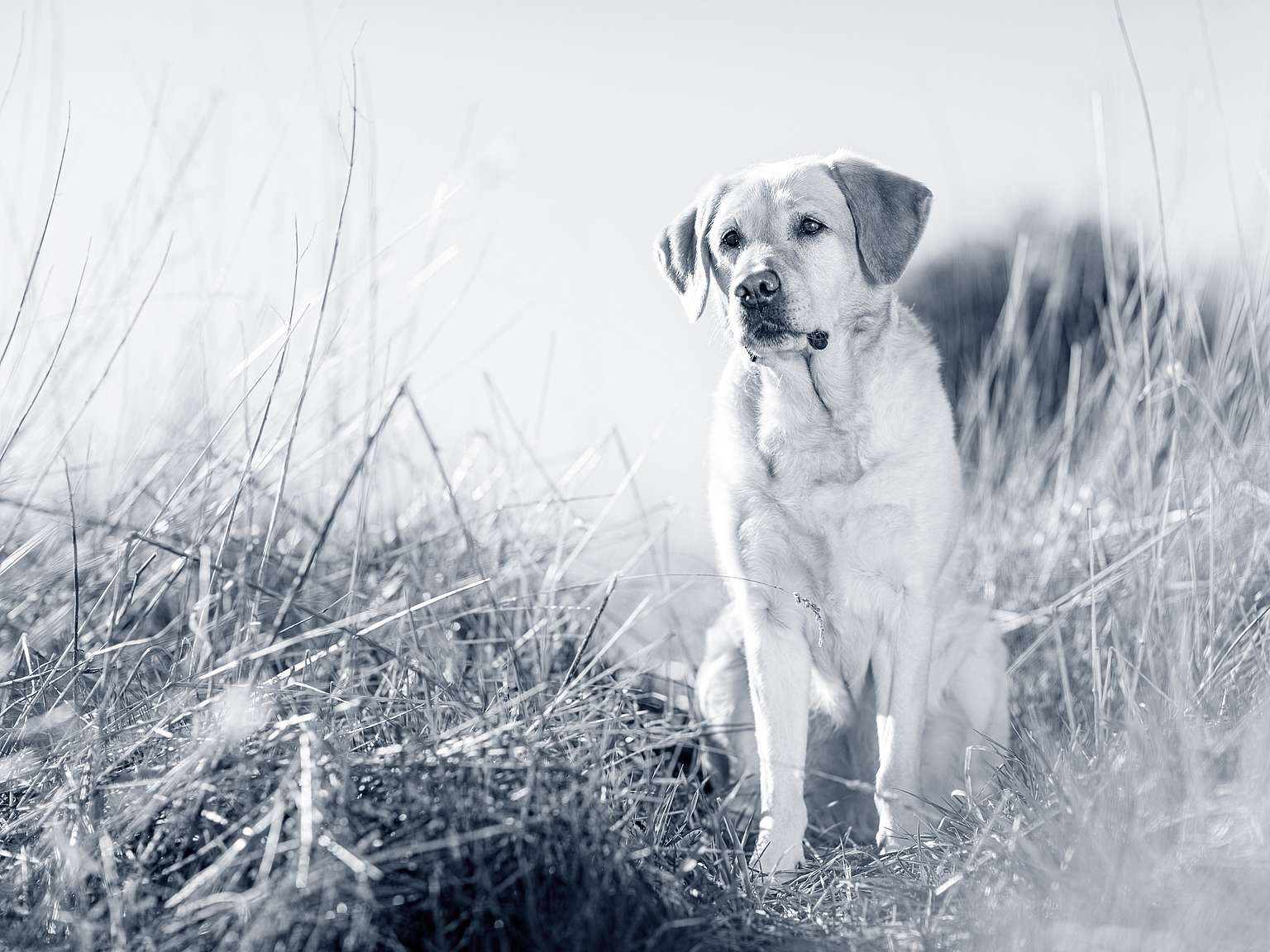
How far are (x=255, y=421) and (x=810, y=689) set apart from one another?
1.45 metres

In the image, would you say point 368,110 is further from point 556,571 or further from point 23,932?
point 23,932

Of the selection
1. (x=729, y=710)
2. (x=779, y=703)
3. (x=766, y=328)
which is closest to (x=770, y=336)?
(x=766, y=328)

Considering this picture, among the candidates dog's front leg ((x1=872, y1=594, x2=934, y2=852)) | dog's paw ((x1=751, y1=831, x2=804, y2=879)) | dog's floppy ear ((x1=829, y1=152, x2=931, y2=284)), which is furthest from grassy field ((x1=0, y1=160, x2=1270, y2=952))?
dog's floppy ear ((x1=829, y1=152, x2=931, y2=284))

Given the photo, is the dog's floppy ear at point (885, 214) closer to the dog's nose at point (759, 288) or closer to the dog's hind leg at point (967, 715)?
the dog's nose at point (759, 288)

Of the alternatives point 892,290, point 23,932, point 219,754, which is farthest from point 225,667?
point 892,290

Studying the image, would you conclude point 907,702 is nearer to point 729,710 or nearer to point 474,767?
point 729,710

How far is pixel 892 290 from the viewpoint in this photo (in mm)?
2799

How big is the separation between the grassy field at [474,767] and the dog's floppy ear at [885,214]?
0.57 meters

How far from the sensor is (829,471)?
8.80 ft

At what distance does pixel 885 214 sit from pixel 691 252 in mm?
510

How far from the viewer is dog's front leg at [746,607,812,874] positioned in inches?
103

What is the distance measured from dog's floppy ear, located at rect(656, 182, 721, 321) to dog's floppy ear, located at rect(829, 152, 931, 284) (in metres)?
0.34

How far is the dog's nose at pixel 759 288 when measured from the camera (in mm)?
2590

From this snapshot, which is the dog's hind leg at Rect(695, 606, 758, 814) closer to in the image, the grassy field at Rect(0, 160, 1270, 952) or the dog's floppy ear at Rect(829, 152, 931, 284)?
the grassy field at Rect(0, 160, 1270, 952)
